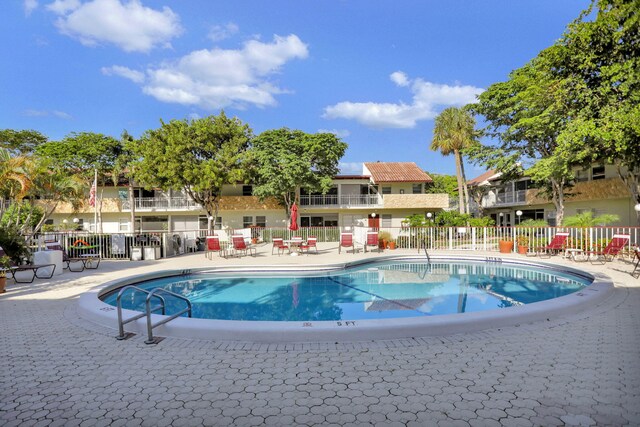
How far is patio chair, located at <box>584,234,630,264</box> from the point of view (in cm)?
1206

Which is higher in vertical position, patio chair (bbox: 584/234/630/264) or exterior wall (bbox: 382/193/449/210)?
exterior wall (bbox: 382/193/449/210)

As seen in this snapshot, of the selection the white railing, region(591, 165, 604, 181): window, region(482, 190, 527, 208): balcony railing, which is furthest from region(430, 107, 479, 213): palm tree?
the white railing

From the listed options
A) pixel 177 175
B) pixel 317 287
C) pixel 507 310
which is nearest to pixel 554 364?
pixel 507 310

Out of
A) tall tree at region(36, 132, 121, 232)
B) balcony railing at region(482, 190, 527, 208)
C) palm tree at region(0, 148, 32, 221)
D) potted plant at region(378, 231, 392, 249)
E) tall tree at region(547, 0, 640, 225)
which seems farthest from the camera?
balcony railing at region(482, 190, 527, 208)

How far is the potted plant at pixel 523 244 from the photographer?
609 inches

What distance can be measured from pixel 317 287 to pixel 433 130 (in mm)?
24880

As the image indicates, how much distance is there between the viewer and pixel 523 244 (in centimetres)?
1568

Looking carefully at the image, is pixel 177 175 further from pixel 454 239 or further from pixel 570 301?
pixel 570 301

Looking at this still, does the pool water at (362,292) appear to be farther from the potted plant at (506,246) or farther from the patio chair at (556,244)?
the potted plant at (506,246)

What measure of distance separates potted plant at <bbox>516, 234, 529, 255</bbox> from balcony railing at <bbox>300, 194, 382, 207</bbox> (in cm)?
1620

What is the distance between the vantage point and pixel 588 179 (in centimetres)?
2583

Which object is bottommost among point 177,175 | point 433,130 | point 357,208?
point 357,208

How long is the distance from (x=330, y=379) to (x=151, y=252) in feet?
46.0

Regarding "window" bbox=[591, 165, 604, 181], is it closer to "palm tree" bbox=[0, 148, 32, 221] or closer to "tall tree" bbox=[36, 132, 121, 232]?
"palm tree" bbox=[0, 148, 32, 221]
